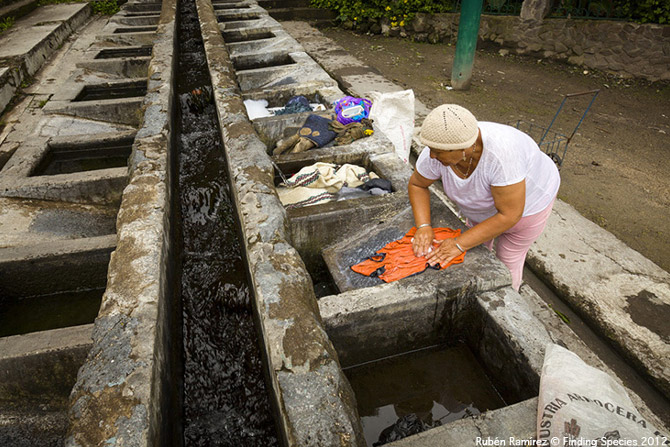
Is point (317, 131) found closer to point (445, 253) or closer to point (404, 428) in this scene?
point (445, 253)

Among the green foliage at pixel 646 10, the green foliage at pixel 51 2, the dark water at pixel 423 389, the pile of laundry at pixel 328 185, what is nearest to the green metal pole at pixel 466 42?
the green foliage at pixel 646 10

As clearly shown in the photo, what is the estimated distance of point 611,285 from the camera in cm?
338

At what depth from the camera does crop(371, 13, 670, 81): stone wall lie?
24.3 ft

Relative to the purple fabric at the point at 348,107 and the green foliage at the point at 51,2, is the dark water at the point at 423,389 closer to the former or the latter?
the purple fabric at the point at 348,107

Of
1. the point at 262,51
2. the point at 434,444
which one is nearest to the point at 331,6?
the point at 262,51

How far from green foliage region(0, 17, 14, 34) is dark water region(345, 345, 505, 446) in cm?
1041

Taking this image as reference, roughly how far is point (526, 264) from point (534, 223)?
46.1 inches

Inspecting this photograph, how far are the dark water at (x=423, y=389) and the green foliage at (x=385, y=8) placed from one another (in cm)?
938

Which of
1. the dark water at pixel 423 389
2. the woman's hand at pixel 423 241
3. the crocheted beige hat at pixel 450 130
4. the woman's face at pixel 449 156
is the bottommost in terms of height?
the dark water at pixel 423 389

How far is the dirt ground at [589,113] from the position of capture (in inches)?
175

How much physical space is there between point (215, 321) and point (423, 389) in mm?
1603

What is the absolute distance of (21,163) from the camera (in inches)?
175

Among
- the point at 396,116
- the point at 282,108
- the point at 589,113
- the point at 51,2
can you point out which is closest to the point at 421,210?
the point at 396,116

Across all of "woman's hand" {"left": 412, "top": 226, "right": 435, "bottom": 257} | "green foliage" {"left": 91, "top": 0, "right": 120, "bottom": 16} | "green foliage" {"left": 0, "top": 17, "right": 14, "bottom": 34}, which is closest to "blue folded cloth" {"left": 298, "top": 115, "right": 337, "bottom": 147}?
"woman's hand" {"left": 412, "top": 226, "right": 435, "bottom": 257}
